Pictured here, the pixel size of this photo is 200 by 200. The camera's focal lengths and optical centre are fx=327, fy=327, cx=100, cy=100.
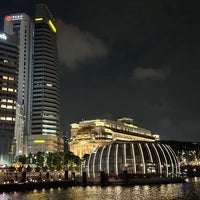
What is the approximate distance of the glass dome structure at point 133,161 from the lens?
102062mm

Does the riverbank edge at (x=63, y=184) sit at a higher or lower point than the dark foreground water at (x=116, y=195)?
higher

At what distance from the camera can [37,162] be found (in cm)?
17588

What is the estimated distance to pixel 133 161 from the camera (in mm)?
102188

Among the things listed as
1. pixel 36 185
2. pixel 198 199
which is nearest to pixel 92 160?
pixel 36 185

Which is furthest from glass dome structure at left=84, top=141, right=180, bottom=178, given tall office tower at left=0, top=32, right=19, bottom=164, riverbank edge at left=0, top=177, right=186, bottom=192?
tall office tower at left=0, top=32, right=19, bottom=164

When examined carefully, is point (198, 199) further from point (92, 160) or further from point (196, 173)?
point (196, 173)

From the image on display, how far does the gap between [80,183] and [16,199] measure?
41.3 meters

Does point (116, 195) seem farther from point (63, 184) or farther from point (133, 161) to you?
point (133, 161)

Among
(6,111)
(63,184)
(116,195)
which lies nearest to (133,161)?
(63,184)

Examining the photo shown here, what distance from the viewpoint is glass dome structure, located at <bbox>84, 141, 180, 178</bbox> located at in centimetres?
10206

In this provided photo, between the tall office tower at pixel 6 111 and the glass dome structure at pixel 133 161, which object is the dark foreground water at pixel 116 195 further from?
the tall office tower at pixel 6 111

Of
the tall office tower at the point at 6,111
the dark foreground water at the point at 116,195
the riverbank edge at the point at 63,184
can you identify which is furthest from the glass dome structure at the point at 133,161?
the tall office tower at the point at 6,111

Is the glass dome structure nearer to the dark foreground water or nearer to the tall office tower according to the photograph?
the dark foreground water

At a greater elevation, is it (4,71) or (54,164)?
(4,71)
